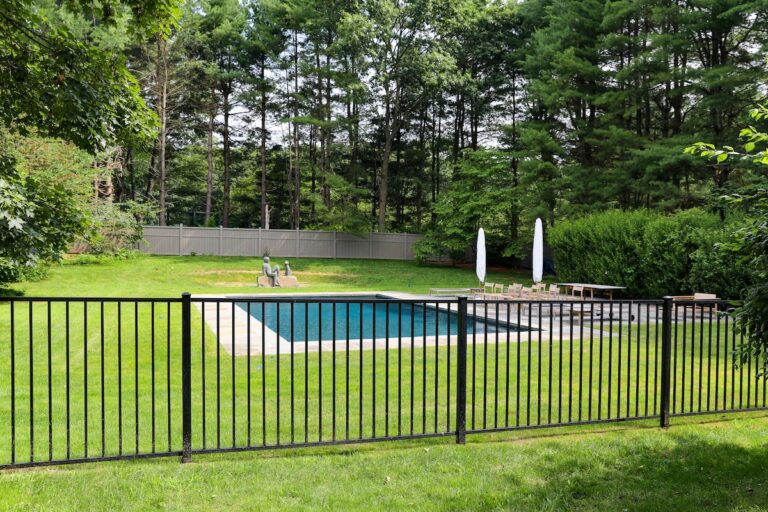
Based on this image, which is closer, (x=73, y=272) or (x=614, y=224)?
(x=614, y=224)

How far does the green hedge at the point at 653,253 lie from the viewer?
12.5 m

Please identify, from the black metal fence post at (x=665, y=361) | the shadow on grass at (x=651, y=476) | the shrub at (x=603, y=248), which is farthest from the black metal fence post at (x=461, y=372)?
the shrub at (x=603, y=248)

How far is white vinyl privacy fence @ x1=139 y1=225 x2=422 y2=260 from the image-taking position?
26.2 meters

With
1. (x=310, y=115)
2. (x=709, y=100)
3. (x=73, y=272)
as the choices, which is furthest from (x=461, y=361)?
(x=310, y=115)

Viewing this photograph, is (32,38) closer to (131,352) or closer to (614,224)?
(131,352)

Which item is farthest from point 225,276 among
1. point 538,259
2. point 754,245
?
point 754,245

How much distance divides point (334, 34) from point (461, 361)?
2879 centimetres

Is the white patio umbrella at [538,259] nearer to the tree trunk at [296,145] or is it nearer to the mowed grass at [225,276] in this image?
the mowed grass at [225,276]

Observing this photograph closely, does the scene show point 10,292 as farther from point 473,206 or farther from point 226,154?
point 226,154

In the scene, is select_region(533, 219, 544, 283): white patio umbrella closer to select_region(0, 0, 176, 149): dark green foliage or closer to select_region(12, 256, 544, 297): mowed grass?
select_region(12, 256, 544, 297): mowed grass

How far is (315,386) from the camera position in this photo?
5.69 meters

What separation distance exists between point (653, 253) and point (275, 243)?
1872cm

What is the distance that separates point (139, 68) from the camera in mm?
27891

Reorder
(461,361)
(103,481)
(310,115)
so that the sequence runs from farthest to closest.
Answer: (310,115)
(461,361)
(103,481)
